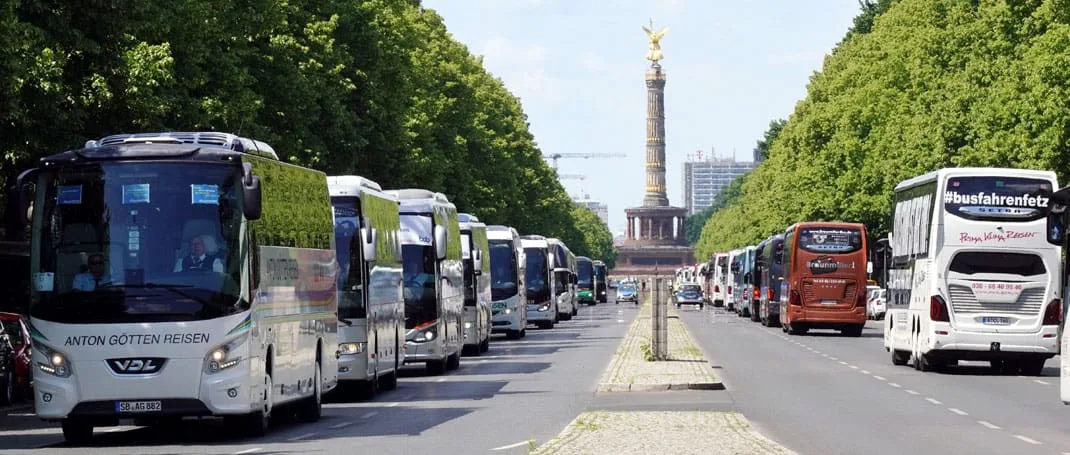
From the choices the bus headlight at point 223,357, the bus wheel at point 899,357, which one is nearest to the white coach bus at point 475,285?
the bus wheel at point 899,357

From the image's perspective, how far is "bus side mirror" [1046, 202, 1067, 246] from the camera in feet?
80.5

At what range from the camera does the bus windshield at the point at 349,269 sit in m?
29.3

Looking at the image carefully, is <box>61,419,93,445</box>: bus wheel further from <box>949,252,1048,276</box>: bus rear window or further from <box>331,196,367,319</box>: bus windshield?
<box>949,252,1048,276</box>: bus rear window

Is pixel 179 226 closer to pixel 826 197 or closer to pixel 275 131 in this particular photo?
pixel 275 131

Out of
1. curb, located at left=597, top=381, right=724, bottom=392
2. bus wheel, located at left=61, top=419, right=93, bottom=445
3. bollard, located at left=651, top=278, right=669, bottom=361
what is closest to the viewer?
bus wheel, located at left=61, top=419, right=93, bottom=445

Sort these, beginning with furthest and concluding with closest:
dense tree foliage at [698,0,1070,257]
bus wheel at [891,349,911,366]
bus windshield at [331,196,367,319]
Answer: dense tree foliage at [698,0,1070,257] → bus wheel at [891,349,911,366] → bus windshield at [331,196,367,319]

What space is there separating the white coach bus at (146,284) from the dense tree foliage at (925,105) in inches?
1543

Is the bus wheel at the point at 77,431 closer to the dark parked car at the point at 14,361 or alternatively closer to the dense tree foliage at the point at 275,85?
the dense tree foliage at the point at 275,85

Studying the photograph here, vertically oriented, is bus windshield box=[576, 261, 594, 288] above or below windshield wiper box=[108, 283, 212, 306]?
above

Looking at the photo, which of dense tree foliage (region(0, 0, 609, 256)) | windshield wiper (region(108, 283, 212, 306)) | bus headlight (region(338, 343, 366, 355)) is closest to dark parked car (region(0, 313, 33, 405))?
dense tree foliage (region(0, 0, 609, 256))

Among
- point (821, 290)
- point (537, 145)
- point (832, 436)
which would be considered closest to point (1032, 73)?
point (821, 290)

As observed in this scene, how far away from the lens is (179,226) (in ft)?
69.7

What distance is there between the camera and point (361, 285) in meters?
29.4

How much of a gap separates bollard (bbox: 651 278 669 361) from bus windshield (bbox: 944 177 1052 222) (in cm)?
502
